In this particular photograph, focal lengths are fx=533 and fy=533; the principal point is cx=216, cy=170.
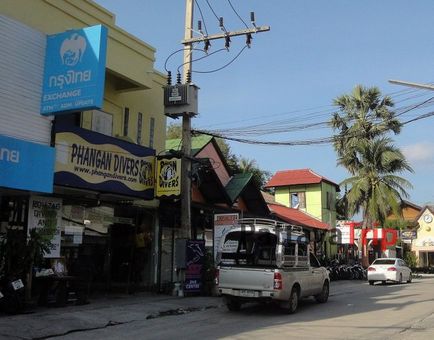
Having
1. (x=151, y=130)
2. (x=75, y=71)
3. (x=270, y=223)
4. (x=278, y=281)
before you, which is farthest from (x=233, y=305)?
(x=151, y=130)

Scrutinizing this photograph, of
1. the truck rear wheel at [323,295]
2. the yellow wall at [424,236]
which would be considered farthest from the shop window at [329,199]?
the truck rear wheel at [323,295]

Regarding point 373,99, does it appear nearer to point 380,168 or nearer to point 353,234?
point 380,168

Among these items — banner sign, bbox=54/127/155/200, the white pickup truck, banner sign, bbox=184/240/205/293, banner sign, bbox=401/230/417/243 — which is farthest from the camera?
banner sign, bbox=401/230/417/243

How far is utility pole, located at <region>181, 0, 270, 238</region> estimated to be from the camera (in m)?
17.1

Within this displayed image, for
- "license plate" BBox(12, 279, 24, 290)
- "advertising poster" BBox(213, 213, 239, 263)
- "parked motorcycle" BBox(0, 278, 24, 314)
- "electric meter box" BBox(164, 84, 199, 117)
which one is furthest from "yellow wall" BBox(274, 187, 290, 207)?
"parked motorcycle" BBox(0, 278, 24, 314)

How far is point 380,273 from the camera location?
28859 millimetres

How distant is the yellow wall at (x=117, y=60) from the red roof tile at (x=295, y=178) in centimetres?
2203

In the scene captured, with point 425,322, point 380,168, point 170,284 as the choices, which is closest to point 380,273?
point 380,168

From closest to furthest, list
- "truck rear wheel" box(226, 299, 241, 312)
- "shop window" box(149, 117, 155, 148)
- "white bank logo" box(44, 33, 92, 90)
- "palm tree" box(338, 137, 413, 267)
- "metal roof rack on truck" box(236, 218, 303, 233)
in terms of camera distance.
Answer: "white bank logo" box(44, 33, 92, 90) → "truck rear wheel" box(226, 299, 241, 312) → "metal roof rack on truck" box(236, 218, 303, 233) → "shop window" box(149, 117, 155, 148) → "palm tree" box(338, 137, 413, 267)

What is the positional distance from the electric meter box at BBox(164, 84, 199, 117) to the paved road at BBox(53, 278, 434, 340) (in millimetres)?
6350

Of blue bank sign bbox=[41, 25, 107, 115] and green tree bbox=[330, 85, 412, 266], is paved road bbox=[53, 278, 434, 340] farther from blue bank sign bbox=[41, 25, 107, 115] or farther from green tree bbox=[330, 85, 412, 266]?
green tree bbox=[330, 85, 412, 266]

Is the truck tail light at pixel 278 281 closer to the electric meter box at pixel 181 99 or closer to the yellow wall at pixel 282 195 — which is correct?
the electric meter box at pixel 181 99

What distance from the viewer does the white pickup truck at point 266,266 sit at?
1370 cm

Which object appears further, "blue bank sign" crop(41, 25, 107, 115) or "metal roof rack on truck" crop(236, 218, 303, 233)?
"metal roof rack on truck" crop(236, 218, 303, 233)
